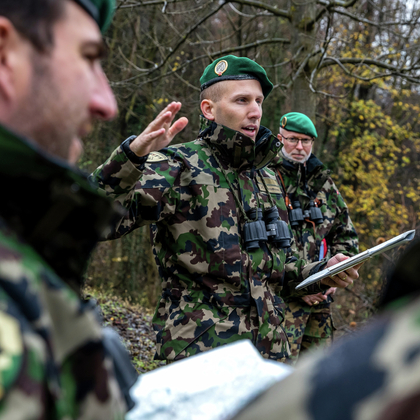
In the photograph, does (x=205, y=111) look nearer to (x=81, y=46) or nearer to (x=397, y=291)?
(x=81, y=46)

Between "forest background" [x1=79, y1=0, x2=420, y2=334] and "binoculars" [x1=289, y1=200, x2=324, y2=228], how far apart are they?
382cm

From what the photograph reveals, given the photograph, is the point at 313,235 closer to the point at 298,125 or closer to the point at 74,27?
the point at 298,125

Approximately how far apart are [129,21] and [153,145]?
9702 millimetres

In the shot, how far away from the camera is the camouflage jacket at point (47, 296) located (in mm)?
671

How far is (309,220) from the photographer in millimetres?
4891

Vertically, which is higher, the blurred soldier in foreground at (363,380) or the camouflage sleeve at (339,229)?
the blurred soldier in foreground at (363,380)

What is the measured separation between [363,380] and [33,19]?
35.5 inches

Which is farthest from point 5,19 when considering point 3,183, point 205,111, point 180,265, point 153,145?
point 205,111

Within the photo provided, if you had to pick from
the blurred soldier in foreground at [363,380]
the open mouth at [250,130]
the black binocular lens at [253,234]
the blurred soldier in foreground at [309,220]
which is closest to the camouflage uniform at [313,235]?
the blurred soldier in foreground at [309,220]

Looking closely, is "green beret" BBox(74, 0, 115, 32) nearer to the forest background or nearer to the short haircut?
the short haircut

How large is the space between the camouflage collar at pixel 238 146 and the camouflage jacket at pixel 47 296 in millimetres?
2117

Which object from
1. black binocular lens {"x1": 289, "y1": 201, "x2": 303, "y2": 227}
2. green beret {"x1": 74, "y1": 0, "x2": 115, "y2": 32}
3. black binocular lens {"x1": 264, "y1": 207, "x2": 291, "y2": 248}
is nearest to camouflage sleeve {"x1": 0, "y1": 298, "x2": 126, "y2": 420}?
green beret {"x1": 74, "y1": 0, "x2": 115, "y2": 32}

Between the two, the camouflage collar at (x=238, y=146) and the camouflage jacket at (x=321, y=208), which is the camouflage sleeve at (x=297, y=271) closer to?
the camouflage collar at (x=238, y=146)

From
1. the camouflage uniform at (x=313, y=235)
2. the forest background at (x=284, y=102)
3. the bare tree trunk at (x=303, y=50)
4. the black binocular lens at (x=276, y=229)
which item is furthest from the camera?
the forest background at (x=284, y=102)
